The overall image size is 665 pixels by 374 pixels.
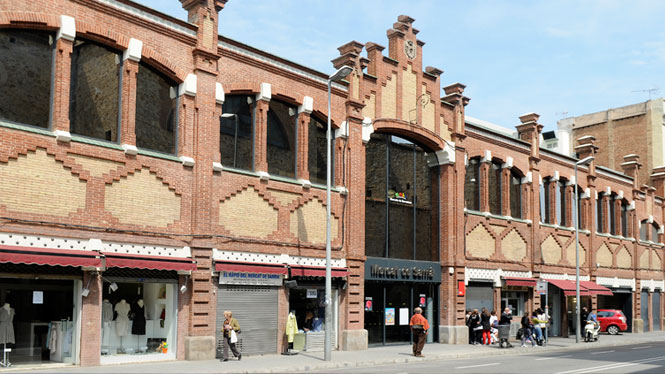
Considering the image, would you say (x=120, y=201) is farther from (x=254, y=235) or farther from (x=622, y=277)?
(x=622, y=277)

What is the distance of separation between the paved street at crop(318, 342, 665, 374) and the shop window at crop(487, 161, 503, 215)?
9.69 metres

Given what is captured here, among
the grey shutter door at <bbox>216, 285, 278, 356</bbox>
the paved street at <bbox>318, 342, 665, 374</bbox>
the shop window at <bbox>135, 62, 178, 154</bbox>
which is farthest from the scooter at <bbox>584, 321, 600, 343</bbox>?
the shop window at <bbox>135, 62, 178, 154</bbox>

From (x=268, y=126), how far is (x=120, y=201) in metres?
6.61

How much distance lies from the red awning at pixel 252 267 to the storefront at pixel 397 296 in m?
4.91

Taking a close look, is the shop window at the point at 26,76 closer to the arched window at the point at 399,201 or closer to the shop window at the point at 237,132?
the shop window at the point at 237,132

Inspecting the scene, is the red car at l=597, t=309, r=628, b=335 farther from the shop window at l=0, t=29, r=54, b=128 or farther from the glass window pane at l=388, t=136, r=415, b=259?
the shop window at l=0, t=29, r=54, b=128

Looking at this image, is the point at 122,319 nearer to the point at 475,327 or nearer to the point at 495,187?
the point at 475,327

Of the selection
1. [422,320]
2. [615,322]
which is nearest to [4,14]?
[422,320]

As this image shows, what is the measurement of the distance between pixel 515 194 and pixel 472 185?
4.12 meters

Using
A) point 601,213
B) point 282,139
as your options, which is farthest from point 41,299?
point 601,213

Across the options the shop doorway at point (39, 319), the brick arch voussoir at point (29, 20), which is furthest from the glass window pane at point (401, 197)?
the brick arch voussoir at point (29, 20)

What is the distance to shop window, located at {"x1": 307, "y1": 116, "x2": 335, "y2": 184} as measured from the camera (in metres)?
25.7

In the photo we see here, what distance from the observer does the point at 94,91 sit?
19.9 meters

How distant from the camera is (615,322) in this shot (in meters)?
42.4
